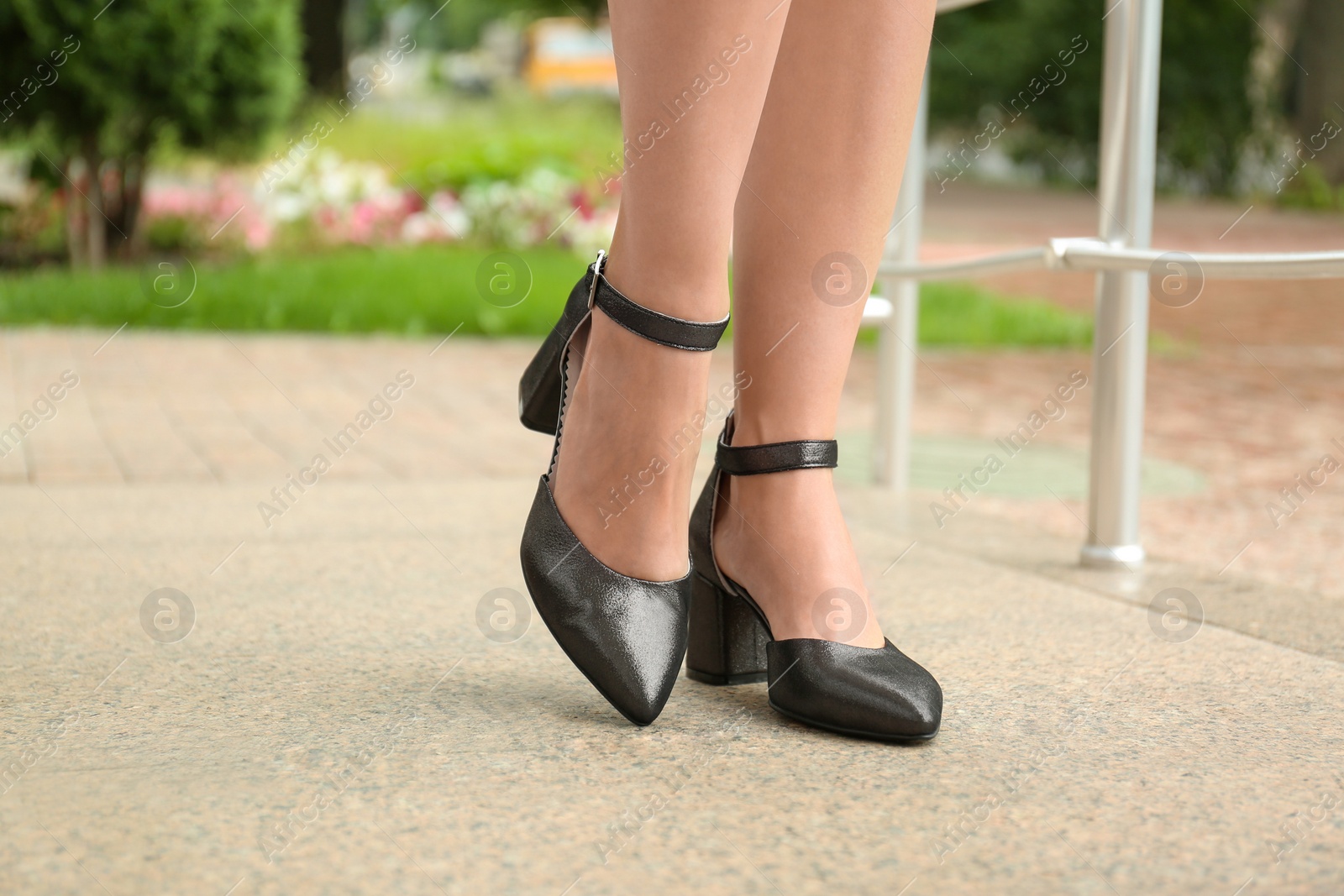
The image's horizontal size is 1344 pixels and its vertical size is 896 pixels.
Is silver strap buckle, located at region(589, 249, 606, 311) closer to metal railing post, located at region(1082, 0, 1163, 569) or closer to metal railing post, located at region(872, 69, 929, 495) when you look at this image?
metal railing post, located at region(1082, 0, 1163, 569)

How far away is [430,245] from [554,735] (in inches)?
241

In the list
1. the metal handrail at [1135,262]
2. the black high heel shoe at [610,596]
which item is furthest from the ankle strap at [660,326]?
the metal handrail at [1135,262]

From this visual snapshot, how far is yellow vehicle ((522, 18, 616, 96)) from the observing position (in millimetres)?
27578

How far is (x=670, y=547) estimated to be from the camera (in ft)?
3.96

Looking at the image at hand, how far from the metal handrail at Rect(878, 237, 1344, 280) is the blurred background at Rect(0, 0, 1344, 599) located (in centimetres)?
52

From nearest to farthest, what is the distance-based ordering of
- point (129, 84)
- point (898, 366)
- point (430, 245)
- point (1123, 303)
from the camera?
point (1123, 303) < point (898, 366) < point (129, 84) < point (430, 245)

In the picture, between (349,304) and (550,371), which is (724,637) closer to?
(550,371)

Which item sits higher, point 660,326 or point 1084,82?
point 1084,82

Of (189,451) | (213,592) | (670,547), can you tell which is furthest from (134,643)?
(189,451)

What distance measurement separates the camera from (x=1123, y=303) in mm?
1951

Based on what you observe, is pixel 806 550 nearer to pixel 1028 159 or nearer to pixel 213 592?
pixel 213 592

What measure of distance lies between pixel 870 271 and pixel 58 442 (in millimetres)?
2220

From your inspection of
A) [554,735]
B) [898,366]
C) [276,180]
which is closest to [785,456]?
[554,735]

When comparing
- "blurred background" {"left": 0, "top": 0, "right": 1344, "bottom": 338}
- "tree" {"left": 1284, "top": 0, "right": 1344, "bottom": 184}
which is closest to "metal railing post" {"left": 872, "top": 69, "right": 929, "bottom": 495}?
"blurred background" {"left": 0, "top": 0, "right": 1344, "bottom": 338}
